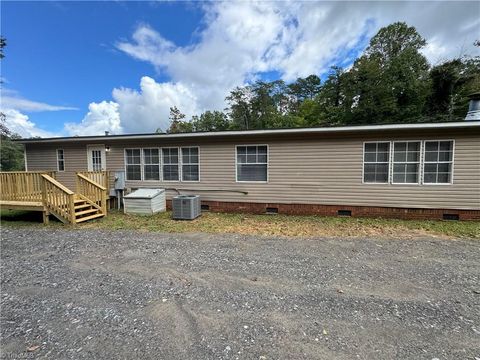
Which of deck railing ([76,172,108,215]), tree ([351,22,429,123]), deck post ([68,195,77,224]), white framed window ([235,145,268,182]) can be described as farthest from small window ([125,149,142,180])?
tree ([351,22,429,123])

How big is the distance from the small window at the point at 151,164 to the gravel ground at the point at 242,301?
14.9 ft

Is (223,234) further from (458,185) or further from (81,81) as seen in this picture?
(81,81)

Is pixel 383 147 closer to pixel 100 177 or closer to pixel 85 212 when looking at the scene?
pixel 85 212

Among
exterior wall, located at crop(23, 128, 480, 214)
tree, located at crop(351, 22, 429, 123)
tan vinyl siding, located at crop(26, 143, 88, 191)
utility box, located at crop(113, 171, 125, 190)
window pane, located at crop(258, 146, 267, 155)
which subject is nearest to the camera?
exterior wall, located at crop(23, 128, 480, 214)

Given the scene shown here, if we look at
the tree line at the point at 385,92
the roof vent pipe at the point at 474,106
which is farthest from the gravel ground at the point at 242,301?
the tree line at the point at 385,92

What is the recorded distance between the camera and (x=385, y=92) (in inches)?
809

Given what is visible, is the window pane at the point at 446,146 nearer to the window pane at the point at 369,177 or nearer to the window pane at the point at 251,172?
the window pane at the point at 369,177

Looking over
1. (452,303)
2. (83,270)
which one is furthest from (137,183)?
(452,303)

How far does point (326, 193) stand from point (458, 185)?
356 cm

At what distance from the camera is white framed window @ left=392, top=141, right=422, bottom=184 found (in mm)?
7070

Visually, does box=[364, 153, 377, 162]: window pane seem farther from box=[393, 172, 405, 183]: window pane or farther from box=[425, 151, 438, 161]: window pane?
box=[425, 151, 438, 161]: window pane

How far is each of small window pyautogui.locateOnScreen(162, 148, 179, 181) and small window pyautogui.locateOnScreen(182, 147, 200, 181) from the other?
1.07 feet

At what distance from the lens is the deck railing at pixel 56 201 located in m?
6.89

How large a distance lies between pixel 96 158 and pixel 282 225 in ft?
26.3
